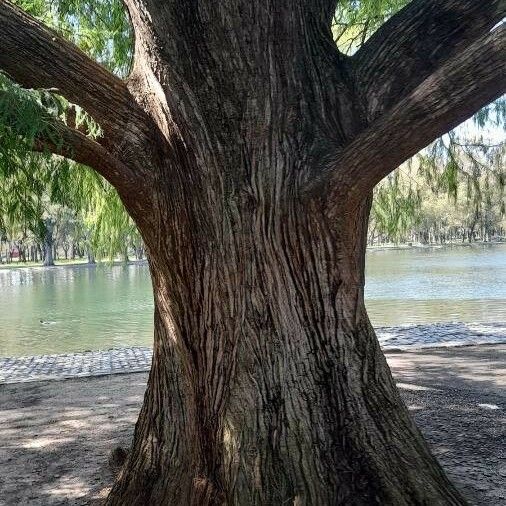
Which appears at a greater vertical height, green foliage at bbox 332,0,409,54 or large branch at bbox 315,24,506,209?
green foliage at bbox 332,0,409,54

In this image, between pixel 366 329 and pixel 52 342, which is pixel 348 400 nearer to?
pixel 366 329

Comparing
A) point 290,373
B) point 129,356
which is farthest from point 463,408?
point 129,356

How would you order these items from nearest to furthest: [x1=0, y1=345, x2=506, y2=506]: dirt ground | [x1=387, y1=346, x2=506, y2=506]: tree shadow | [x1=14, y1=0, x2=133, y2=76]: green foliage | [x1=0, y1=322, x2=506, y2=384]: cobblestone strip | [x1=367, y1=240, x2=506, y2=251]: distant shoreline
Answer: [x1=387, y1=346, x2=506, y2=506]: tree shadow < [x1=0, y1=345, x2=506, y2=506]: dirt ground < [x1=14, y1=0, x2=133, y2=76]: green foliage < [x1=0, y1=322, x2=506, y2=384]: cobblestone strip < [x1=367, y1=240, x2=506, y2=251]: distant shoreline

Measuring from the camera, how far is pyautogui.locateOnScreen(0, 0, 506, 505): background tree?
10.4 ft

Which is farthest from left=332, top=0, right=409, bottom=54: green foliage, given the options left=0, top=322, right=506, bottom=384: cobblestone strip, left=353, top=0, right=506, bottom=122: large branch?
left=0, top=322, right=506, bottom=384: cobblestone strip

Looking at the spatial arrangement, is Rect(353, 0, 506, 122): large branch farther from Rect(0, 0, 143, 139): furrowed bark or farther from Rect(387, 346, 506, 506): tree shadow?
Rect(387, 346, 506, 506): tree shadow

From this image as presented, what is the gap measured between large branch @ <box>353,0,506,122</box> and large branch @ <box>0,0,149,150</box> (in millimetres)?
1232

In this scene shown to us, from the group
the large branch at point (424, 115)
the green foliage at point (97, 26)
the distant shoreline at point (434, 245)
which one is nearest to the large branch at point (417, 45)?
the large branch at point (424, 115)

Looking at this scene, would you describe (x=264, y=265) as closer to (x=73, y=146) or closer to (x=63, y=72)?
(x=73, y=146)

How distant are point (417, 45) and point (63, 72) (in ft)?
6.01

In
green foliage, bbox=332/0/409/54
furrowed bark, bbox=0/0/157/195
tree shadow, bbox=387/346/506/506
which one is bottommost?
tree shadow, bbox=387/346/506/506

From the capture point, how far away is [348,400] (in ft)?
10.7

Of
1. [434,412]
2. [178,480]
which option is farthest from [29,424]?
[434,412]

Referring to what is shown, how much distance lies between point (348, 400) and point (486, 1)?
2.18 meters
